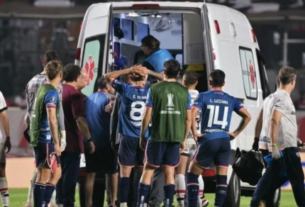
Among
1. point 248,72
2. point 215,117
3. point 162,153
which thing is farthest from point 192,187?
point 248,72

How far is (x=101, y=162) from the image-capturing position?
15.7 m

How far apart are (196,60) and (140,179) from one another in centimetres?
325

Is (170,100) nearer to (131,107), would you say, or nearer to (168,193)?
(131,107)

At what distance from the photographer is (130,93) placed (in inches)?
586

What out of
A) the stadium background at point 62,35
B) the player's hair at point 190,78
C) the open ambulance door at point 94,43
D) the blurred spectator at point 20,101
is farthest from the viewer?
the stadium background at point 62,35

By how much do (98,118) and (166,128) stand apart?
1847 mm

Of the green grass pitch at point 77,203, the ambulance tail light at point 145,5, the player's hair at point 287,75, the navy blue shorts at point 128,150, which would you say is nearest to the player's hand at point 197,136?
the navy blue shorts at point 128,150

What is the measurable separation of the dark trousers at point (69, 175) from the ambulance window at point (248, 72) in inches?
111

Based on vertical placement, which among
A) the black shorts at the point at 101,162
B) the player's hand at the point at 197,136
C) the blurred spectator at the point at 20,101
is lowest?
the black shorts at the point at 101,162

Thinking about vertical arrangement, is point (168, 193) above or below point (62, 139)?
below

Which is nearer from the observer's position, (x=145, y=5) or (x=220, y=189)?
(x=220, y=189)

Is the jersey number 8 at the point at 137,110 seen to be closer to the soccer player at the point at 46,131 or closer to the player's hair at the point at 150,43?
the soccer player at the point at 46,131

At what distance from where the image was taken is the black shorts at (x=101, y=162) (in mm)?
15648

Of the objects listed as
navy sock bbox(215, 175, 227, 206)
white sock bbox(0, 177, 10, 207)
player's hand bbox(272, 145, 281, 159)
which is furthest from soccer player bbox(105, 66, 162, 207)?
player's hand bbox(272, 145, 281, 159)
